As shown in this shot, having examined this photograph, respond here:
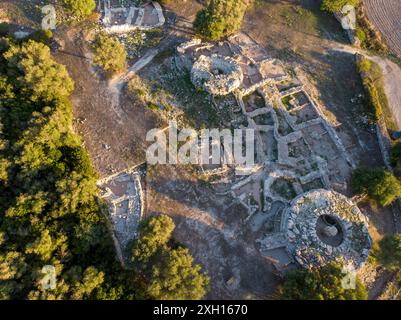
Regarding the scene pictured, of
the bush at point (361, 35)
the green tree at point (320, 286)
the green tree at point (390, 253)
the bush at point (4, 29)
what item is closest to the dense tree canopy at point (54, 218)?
the bush at point (4, 29)

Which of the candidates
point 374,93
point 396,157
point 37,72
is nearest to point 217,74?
point 374,93

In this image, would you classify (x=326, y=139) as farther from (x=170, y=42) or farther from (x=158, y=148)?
(x=170, y=42)

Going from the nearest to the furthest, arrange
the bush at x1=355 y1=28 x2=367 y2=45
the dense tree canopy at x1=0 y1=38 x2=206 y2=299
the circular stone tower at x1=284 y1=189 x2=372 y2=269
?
the dense tree canopy at x1=0 y1=38 x2=206 y2=299
the circular stone tower at x1=284 y1=189 x2=372 y2=269
the bush at x1=355 y1=28 x2=367 y2=45

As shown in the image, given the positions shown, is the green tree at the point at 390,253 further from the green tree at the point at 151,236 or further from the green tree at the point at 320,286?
the green tree at the point at 151,236

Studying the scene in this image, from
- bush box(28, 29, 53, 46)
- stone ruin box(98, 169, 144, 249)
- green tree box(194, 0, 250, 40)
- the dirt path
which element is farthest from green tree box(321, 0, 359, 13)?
bush box(28, 29, 53, 46)

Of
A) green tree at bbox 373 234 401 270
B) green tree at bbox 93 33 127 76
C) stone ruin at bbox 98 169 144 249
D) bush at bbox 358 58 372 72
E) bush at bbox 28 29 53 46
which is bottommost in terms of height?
green tree at bbox 373 234 401 270

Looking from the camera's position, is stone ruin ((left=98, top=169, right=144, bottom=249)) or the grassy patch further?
the grassy patch

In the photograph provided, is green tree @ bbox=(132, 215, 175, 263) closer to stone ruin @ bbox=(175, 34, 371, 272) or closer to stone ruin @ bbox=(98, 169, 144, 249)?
stone ruin @ bbox=(98, 169, 144, 249)
